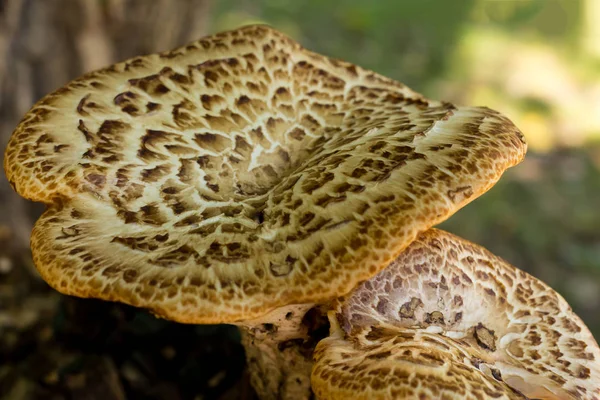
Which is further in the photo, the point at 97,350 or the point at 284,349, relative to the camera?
the point at 97,350

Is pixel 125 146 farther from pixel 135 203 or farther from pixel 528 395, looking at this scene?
pixel 528 395

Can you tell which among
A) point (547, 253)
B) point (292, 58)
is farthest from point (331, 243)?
point (547, 253)

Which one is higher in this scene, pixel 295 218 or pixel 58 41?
pixel 295 218

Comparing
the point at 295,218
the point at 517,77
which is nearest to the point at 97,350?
the point at 295,218

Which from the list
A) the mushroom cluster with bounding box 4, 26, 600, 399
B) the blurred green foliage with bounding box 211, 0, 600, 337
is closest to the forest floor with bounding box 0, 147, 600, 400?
the mushroom cluster with bounding box 4, 26, 600, 399

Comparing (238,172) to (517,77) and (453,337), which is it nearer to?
(453,337)

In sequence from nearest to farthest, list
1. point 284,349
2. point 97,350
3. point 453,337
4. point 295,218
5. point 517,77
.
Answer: point 295,218
point 453,337
point 284,349
point 97,350
point 517,77
